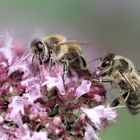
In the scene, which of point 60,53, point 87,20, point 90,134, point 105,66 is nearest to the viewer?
point 90,134

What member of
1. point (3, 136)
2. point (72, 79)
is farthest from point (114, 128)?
point (3, 136)

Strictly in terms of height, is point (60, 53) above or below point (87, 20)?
below

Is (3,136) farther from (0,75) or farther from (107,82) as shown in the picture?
(107,82)

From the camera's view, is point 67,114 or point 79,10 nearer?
point 67,114

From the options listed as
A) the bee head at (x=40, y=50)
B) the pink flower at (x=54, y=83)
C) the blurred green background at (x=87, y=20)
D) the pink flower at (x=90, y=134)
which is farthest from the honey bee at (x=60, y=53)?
the blurred green background at (x=87, y=20)

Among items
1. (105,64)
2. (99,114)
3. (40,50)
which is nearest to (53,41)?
(40,50)

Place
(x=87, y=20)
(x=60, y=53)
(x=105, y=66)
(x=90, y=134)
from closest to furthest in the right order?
(x=90, y=134) < (x=105, y=66) < (x=60, y=53) < (x=87, y=20)

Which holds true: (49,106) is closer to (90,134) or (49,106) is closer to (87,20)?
(90,134)
